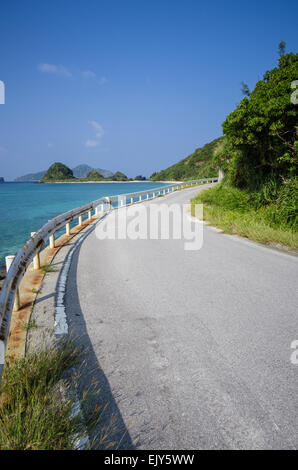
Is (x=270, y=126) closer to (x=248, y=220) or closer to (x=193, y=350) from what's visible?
(x=248, y=220)

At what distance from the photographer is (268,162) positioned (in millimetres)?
14062

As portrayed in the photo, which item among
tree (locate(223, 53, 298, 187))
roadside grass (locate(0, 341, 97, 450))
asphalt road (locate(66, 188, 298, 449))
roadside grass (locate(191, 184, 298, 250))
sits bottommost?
asphalt road (locate(66, 188, 298, 449))

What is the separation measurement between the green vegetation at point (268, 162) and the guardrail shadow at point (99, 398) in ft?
23.6

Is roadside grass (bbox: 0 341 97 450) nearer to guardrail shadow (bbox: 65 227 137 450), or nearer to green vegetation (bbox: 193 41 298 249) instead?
guardrail shadow (bbox: 65 227 137 450)

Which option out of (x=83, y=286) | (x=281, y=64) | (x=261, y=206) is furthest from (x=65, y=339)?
(x=281, y=64)

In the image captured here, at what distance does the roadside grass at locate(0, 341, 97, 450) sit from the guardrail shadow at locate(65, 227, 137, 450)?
0.38 ft

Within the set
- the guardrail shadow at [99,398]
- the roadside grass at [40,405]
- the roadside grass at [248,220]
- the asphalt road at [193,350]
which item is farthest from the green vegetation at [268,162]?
the roadside grass at [40,405]

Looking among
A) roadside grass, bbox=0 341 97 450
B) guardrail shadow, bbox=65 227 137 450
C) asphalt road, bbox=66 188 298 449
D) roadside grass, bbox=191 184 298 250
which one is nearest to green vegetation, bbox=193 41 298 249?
roadside grass, bbox=191 184 298 250

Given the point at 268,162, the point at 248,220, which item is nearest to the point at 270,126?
the point at 268,162

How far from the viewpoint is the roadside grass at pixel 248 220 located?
9312 mm

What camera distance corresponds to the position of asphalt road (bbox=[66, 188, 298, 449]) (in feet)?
7.69
